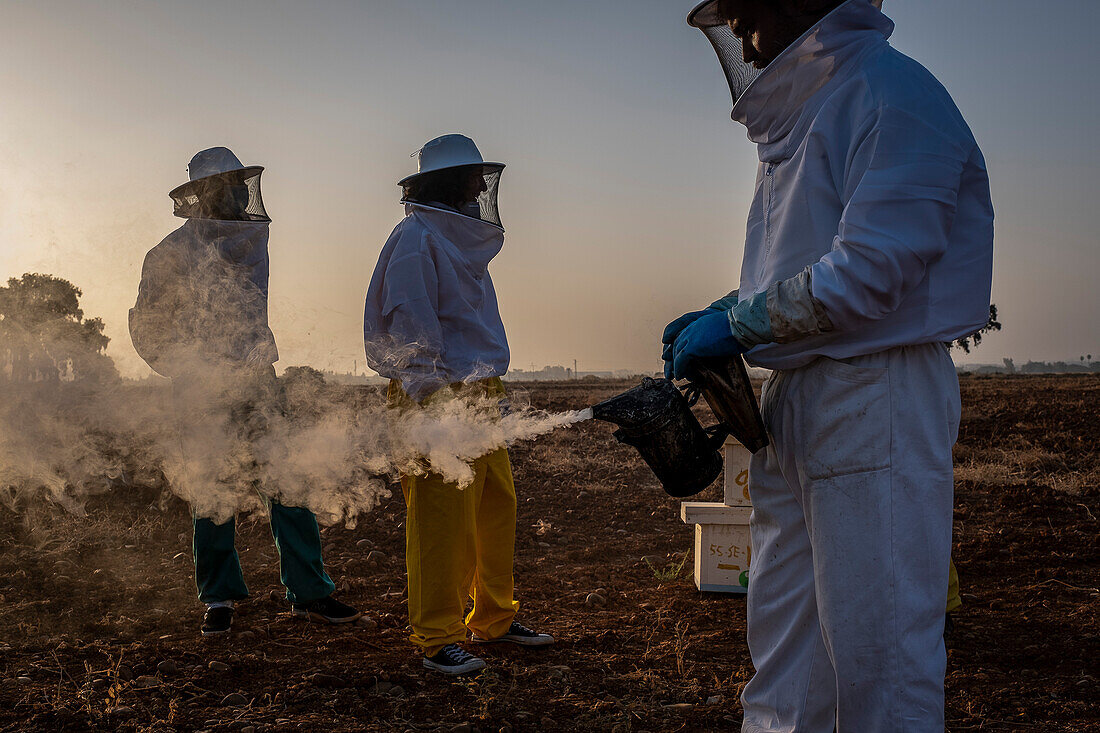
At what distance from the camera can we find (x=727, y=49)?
2754 mm

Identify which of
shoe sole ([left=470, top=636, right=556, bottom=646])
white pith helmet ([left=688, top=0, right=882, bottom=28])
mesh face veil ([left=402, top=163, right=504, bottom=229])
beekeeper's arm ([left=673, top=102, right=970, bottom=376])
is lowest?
shoe sole ([left=470, top=636, right=556, bottom=646])

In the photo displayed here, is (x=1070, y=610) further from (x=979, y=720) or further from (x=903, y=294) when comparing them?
(x=903, y=294)

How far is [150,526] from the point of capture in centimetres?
684

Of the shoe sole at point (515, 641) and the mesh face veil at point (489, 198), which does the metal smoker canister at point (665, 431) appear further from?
the mesh face veil at point (489, 198)

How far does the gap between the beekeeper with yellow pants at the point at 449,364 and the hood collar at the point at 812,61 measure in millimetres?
A: 1960

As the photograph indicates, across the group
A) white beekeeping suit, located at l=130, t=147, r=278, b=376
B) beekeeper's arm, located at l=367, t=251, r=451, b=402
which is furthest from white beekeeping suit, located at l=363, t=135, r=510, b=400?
white beekeeping suit, located at l=130, t=147, r=278, b=376

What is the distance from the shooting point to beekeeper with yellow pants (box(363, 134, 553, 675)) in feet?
12.3

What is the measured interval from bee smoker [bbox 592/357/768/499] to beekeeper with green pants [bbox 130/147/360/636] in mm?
2585

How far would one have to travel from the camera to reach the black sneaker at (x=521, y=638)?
406cm

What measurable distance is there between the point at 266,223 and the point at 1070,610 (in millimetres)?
5137

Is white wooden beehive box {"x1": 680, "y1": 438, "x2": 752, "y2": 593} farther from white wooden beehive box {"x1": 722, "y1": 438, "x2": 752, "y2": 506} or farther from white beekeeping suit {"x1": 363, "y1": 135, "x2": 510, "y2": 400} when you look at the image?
white beekeeping suit {"x1": 363, "y1": 135, "x2": 510, "y2": 400}

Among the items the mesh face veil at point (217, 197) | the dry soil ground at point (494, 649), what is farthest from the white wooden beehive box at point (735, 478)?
the mesh face veil at point (217, 197)

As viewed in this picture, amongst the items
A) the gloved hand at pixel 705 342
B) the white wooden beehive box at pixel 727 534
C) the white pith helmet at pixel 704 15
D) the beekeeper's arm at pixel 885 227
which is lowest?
the white wooden beehive box at pixel 727 534

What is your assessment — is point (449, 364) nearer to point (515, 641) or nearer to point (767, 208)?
point (515, 641)
